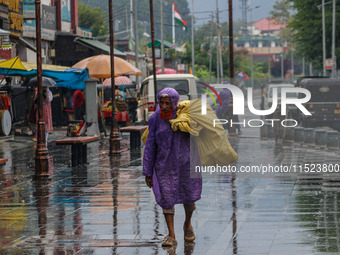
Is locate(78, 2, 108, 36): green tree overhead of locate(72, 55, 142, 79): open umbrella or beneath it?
overhead

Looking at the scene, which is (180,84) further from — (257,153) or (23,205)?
(23,205)

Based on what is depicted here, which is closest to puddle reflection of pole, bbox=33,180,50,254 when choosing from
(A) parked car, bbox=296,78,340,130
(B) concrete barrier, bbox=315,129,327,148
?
(B) concrete barrier, bbox=315,129,327,148

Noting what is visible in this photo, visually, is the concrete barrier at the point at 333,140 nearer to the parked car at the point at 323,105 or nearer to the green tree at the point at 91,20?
the parked car at the point at 323,105

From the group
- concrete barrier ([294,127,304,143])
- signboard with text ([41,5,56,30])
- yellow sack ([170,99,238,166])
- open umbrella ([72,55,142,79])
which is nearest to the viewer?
yellow sack ([170,99,238,166])

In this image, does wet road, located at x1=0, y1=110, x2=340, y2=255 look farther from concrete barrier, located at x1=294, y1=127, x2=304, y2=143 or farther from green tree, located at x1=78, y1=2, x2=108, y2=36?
green tree, located at x1=78, y1=2, x2=108, y2=36

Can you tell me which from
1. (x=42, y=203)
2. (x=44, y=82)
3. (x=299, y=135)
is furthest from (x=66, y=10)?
(x=42, y=203)

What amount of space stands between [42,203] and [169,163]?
3.90m

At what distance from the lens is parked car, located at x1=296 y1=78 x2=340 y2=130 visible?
3100 cm

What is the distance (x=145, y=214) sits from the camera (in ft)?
35.0

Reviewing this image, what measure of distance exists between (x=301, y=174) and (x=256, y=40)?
168022mm

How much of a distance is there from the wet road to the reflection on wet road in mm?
11

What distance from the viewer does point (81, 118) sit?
27625 millimetres

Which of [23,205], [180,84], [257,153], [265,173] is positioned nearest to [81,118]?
[180,84]

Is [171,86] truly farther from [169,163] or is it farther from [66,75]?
[169,163]
